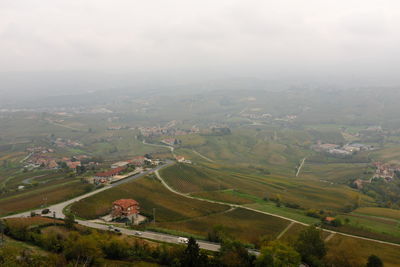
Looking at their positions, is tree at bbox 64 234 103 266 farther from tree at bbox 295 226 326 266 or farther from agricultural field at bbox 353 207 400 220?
agricultural field at bbox 353 207 400 220

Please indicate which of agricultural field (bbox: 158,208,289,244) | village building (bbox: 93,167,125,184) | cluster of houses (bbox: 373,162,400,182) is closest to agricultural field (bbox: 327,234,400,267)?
agricultural field (bbox: 158,208,289,244)

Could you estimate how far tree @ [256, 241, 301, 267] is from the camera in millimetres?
38066

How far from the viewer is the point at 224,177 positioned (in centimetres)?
10900

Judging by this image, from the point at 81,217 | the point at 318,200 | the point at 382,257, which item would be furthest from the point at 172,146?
the point at 382,257

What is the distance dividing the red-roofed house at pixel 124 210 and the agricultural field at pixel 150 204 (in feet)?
7.86

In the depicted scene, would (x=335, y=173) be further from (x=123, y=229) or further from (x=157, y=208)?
(x=123, y=229)

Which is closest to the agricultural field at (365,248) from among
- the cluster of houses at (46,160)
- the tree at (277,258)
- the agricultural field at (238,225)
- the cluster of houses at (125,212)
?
the agricultural field at (238,225)

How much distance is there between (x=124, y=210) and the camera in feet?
211

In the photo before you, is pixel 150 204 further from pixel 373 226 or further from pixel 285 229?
pixel 373 226

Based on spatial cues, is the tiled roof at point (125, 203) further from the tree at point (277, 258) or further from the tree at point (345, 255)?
the tree at point (345, 255)

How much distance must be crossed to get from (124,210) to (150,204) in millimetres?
9638

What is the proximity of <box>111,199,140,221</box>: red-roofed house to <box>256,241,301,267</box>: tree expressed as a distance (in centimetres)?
3279

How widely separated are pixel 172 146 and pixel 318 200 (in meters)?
110

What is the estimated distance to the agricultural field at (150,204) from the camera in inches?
2630
